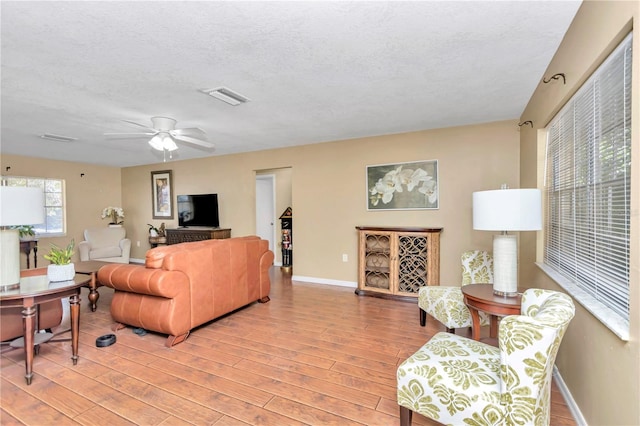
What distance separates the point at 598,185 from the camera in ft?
5.32

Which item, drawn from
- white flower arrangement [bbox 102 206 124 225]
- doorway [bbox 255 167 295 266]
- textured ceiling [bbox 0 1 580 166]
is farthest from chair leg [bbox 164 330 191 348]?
white flower arrangement [bbox 102 206 124 225]

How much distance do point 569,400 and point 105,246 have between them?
263 inches

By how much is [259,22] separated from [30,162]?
651 cm

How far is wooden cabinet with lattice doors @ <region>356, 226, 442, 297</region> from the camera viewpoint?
12.6 ft

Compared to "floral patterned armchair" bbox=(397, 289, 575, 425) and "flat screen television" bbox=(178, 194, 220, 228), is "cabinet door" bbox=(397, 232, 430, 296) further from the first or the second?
"flat screen television" bbox=(178, 194, 220, 228)

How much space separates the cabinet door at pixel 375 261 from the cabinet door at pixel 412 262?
0.15 metres

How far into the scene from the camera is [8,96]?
2.79 metres

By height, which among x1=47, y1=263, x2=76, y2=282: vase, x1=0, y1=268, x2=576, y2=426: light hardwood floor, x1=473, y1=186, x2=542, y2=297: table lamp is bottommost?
x1=0, y1=268, x2=576, y2=426: light hardwood floor

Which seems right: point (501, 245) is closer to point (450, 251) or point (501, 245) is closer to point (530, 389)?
point (530, 389)

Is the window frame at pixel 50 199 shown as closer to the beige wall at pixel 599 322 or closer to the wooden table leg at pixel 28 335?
the wooden table leg at pixel 28 335

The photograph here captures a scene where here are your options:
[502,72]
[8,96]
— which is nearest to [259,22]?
[502,72]

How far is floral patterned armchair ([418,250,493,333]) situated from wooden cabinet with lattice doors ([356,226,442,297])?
952mm

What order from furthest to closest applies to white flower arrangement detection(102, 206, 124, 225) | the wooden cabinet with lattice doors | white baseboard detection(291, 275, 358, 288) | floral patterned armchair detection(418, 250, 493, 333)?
white flower arrangement detection(102, 206, 124, 225) → white baseboard detection(291, 275, 358, 288) → the wooden cabinet with lattice doors → floral patterned armchair detection(418, 250, 493, 333)

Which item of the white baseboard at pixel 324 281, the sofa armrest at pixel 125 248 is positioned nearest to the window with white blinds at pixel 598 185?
the white baseboard at pixel 324 281
